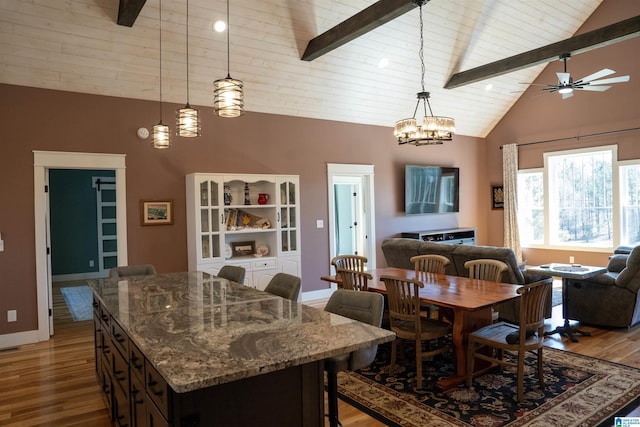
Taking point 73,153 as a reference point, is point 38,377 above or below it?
below

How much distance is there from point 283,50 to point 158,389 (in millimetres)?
4883

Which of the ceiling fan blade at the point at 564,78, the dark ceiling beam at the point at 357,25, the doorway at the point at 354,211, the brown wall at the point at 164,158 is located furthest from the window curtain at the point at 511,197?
the dark ceiling beam at the point at 357,25

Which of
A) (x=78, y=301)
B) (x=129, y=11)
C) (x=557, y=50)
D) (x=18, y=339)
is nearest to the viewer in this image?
(x=129, y=11)

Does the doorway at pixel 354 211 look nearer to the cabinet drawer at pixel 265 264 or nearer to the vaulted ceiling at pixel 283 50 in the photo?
the vaulted ceiling at pixel 283 50

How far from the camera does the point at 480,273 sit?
4.42 metres

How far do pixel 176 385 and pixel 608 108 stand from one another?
8.71 m

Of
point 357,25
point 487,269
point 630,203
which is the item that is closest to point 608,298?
point 487,269

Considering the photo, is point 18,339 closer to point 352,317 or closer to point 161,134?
point 161,134

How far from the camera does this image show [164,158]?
5707 mm

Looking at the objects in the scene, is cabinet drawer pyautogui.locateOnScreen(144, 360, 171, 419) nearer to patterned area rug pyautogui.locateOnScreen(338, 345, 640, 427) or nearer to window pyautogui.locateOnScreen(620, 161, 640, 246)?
patterned area rug pyautogui.locateOnScreen(338, 345, 640, 427)

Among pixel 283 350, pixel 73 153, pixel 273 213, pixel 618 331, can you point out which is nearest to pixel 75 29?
pixel 73 153

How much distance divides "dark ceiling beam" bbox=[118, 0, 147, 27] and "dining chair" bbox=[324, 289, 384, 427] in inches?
134

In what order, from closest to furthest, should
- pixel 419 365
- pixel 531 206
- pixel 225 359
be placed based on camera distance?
pixel 225 359, pixel 419 365, pixel 531 206

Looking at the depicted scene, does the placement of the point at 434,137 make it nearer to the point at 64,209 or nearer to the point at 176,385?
the point at 176,385
